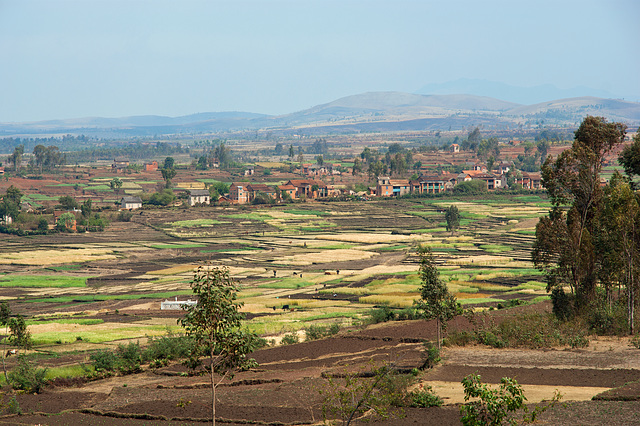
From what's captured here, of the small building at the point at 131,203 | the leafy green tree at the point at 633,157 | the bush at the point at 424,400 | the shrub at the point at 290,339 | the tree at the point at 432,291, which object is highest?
the leafy green tree at the point at 633,157

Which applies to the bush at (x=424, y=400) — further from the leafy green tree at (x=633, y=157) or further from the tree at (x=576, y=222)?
the leafy green tree at (x=633, y=157)

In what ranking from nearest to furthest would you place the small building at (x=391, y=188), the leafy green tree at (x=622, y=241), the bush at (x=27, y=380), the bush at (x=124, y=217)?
1. the bush at (x=27, y=380)
2. the leafy green tree at (x=622, y=241)
3. the bush at (x=124, y=217)
4. the small building at (x=391, y=188)

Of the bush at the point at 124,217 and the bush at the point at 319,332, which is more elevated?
the bush at the point at 319,332

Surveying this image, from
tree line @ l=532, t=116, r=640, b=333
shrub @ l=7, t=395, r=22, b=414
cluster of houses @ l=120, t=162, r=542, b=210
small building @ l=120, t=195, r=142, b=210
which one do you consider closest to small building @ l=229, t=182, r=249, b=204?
cluster of houses @ l=120, t=162, r=542, b=210

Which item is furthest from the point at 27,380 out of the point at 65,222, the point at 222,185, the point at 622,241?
the point at 222,185

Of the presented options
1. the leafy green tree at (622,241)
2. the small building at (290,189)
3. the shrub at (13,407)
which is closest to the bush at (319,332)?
the leafy green tree at (622,241)

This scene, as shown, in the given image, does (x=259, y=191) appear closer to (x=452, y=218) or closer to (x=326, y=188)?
(x=326, y=188)
